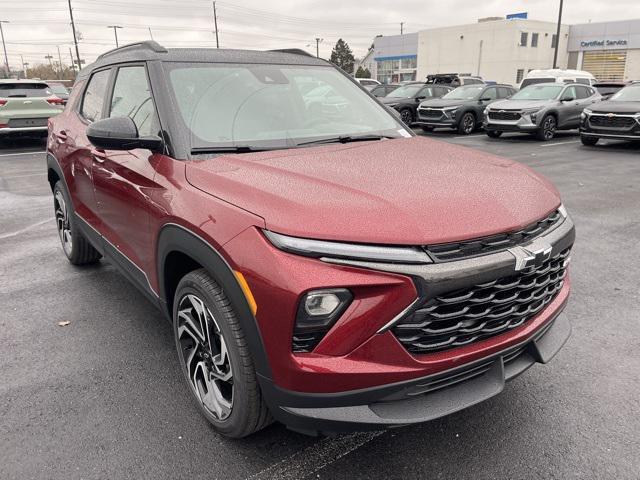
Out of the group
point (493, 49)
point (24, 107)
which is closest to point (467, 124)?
point (24, 107)

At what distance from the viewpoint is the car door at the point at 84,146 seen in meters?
3.69

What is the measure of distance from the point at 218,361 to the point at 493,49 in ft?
197

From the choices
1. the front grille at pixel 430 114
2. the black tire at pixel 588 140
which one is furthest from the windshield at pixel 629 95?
the front grille at pixel 430 114

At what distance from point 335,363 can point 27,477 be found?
1505 mm

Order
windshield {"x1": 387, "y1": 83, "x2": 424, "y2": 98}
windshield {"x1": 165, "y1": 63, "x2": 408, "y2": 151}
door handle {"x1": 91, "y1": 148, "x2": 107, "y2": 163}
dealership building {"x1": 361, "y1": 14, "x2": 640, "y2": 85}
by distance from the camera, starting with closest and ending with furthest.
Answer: windshield {"x1": 165, "y1": 63, "x2": 408, "y2": 151}, door handle {"x1": 91, "y1": 148, "x2": 107, "y2": 163}, windshield {"x1": 387, "y1": 83, "x2": 424, "y2": 98}, dealership building {"x1": 361, "y1": 14, "x2": 640, "y2": 85}

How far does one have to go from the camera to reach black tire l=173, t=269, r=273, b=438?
6.81 feet

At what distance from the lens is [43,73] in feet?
267

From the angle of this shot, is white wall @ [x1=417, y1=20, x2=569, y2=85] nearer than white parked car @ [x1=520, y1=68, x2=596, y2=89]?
No

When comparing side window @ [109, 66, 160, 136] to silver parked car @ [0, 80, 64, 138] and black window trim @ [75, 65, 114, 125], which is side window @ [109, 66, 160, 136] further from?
silver parked car @ [0, 80, 64, 138]

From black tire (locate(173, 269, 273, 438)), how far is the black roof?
1433 mm

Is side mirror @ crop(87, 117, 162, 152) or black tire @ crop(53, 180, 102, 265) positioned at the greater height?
side mirror @ crop(87, 117, 162, 152)

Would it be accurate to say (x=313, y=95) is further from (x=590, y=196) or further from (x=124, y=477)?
(x=590, y=196)

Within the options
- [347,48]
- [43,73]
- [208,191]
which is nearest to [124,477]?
[208,191]

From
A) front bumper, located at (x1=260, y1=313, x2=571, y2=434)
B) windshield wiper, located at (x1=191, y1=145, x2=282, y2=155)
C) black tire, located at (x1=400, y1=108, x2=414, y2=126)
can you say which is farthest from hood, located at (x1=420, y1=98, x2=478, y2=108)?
front bumper, located at (x1=260, y1=313, x2=571, y2=434)
